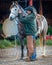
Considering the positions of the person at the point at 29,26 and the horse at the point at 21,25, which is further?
the horse at the point at 21,25

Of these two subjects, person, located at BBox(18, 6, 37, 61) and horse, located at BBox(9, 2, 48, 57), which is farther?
horse, located at BBox(9, 2, 48, 57)

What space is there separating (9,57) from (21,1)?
19.3ft

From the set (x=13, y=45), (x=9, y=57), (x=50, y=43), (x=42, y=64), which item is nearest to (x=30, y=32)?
(x=42, y=64)

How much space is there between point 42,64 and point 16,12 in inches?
71.7

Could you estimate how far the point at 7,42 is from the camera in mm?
16828

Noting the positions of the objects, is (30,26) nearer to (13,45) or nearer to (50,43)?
(13,45)

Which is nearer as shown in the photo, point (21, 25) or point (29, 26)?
point (29, 26)

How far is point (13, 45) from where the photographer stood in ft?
54.5

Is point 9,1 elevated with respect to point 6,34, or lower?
elevated

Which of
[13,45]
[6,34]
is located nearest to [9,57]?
[13,45]

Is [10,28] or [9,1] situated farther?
[9,1]

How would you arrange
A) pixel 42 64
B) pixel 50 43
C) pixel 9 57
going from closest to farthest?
pixel 42 64 < pixel 9 57 < pixel 50 43

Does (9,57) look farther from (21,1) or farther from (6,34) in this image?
(21,1)

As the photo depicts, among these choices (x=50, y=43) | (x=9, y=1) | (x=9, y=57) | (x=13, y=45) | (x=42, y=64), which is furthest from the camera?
(x=9, y=1)
